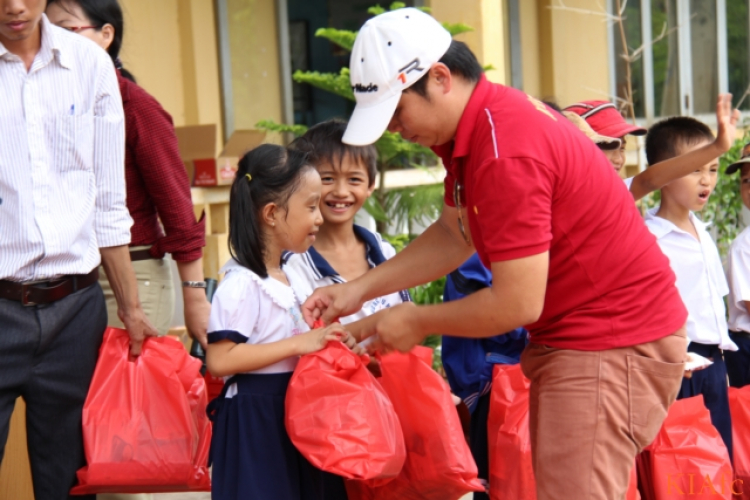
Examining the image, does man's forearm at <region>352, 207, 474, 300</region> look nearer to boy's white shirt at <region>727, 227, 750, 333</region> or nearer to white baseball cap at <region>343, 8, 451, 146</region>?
white baseball cap at <region>343, 8, 451, 146</region>

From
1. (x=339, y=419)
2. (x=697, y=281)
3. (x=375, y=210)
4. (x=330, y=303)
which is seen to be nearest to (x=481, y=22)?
(x=375, y=210)

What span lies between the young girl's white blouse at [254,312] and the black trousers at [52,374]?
428mm

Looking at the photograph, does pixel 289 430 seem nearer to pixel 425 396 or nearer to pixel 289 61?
pixel 425 396

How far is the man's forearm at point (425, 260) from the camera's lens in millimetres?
2900

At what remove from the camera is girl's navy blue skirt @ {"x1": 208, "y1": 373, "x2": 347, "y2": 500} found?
271 centimetres

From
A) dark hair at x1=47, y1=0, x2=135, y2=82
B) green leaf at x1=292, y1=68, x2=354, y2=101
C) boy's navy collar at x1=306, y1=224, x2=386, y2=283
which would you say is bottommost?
boy's navy collar at x1=306, y1=224, x2=386, y2=283

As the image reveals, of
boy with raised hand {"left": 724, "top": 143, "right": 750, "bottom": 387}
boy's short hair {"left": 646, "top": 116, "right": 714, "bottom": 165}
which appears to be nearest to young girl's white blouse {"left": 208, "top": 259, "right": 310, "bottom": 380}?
boy's short hair {"left": 646, "top": 116, "right": 714, "bottom": 165}

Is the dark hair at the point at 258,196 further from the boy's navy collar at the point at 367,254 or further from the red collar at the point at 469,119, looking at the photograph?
the red collar at the point at 469,119

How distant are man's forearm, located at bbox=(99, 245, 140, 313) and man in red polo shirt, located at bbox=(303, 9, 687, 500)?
90 centimetres

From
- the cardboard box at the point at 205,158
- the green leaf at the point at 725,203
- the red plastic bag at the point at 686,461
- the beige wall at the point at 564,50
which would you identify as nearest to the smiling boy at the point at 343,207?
the red plastic bag at the point at 686,461

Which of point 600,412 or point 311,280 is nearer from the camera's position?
point 600,412

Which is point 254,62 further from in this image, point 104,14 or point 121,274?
point 121,274

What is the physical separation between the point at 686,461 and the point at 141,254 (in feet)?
6.89

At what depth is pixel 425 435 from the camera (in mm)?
2846
